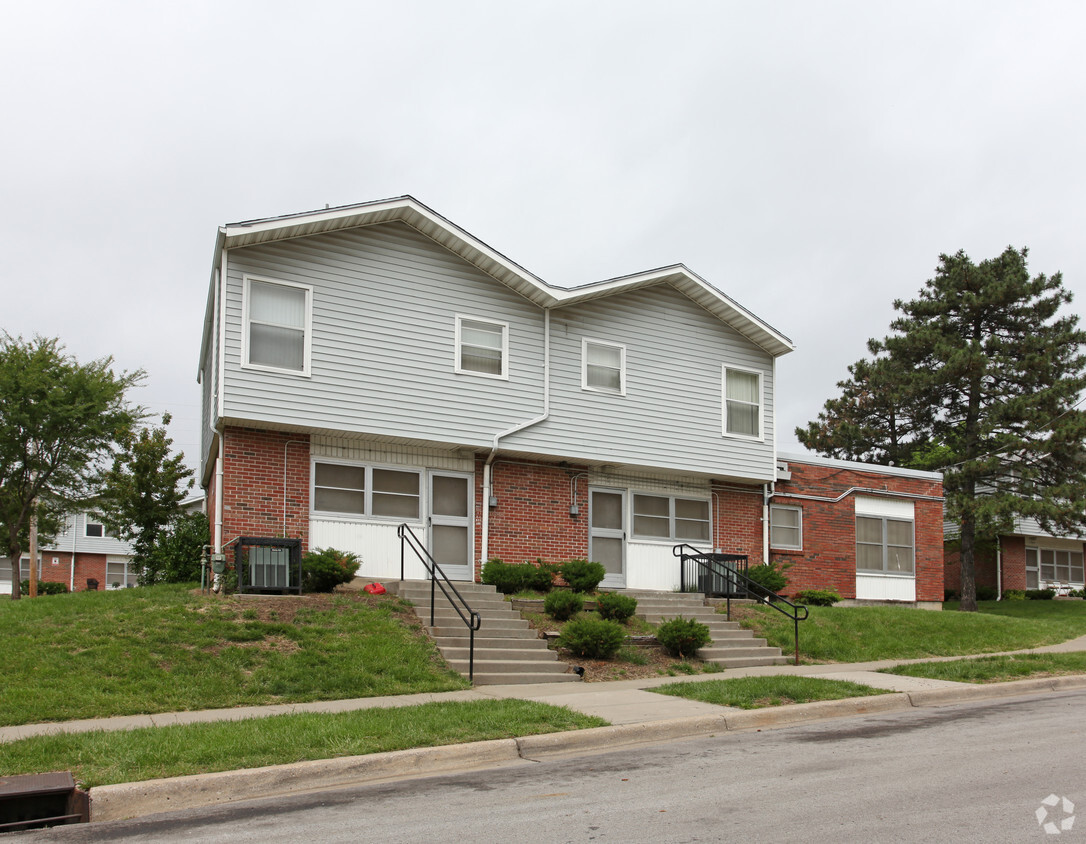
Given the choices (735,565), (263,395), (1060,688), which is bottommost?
(1060,688)

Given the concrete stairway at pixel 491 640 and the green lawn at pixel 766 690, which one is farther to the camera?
the concrete stairway at pixel 491 640

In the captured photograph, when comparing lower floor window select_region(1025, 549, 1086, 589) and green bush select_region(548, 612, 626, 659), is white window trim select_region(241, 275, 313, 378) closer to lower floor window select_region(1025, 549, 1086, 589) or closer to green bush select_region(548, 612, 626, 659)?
green bush select_region(548, 612, 626, 659)

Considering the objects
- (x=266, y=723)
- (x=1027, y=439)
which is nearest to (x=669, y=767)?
(x=266, y=723)

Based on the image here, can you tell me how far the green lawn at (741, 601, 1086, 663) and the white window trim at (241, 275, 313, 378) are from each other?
8.77 metres

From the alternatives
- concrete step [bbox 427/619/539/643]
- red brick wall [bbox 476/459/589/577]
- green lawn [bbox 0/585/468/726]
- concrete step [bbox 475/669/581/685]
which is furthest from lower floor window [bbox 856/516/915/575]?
green lawn [bbox 0/585/468/726]

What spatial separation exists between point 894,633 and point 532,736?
35.5 ft

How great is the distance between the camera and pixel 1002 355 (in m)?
35.3

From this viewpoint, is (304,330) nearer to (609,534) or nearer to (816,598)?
(609,534)

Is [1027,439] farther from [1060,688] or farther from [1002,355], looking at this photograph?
[1060,688]

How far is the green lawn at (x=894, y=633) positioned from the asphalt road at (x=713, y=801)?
721 cm

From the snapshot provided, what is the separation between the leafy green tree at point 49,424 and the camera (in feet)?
80.6

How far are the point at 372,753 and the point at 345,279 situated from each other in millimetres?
10744

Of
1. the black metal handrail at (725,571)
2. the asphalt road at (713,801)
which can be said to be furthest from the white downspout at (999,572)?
the asphalt road at (713,801)

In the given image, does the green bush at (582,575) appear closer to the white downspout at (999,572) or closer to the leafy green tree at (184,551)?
the leafy green tree at (184,551)
